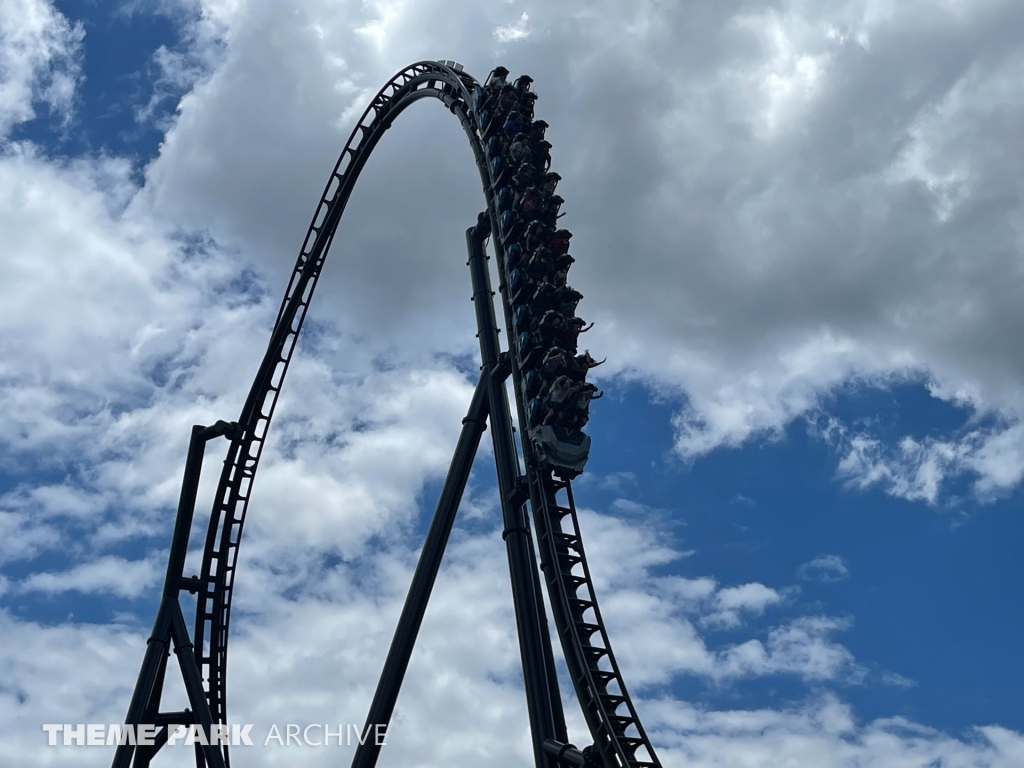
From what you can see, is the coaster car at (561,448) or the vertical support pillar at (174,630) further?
the vertical support pillar at (174,630)

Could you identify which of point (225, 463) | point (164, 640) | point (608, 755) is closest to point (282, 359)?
point (225, 463)

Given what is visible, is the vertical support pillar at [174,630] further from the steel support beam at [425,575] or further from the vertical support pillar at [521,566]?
the vertical support pillar at [521,566]

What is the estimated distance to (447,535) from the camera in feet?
42.0

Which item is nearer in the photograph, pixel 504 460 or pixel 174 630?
pixel 504 460

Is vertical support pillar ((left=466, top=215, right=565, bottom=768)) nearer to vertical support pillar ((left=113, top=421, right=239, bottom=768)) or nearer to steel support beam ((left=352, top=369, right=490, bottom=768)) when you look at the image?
steel support beam ((left=352, top=369, right=490, bottom=768))

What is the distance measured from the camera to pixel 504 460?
12.4m

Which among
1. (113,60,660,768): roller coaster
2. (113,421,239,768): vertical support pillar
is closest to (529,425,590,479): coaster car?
(113,60,660,768): roller coaster

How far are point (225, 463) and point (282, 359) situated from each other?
1999 mm

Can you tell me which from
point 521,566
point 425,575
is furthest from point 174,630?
point 521,566

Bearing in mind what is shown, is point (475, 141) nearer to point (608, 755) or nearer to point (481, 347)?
point (481, 347)

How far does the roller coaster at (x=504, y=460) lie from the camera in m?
10.5

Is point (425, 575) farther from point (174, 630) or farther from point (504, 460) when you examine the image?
point (174, 630)

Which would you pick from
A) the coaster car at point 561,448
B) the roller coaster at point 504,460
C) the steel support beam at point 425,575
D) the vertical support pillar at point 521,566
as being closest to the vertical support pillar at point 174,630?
the roller coaster at point 504,460

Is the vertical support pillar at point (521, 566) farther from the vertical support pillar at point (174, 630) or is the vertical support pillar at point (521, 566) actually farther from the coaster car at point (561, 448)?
the vertical support pillar at point (174, 630)
